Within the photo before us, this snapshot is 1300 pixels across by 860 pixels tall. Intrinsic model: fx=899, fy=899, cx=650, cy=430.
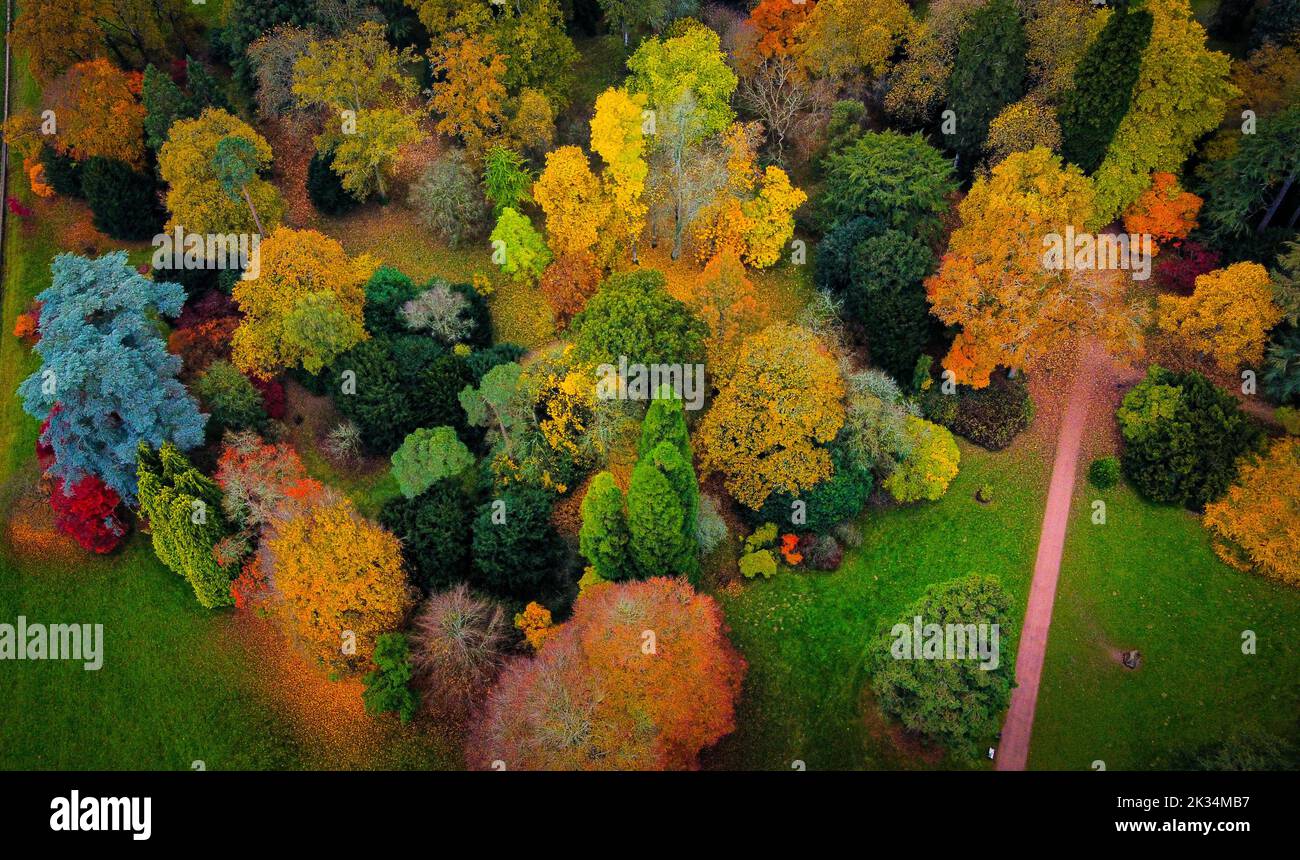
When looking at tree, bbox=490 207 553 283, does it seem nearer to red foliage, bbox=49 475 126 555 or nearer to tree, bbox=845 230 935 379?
tree, bbox=845 230 935 379

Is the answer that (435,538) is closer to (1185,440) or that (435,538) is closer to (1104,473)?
(1104,473)

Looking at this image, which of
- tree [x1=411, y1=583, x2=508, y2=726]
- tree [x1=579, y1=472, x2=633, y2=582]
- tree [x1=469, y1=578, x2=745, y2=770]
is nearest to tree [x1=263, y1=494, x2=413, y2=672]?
tree [x1=411, y1=583, x2=508, y2=726]

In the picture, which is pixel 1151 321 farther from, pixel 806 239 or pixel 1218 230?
pixel 806 239

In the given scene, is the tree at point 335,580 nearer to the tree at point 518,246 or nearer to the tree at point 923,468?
the tree at point 518,246

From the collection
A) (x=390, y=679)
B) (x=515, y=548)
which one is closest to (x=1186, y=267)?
(x=515, y=548)

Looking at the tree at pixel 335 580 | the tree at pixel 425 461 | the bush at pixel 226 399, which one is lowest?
the tree at pixel 335 580

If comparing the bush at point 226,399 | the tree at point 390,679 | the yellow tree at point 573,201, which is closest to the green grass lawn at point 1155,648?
the tree at point 390,679
